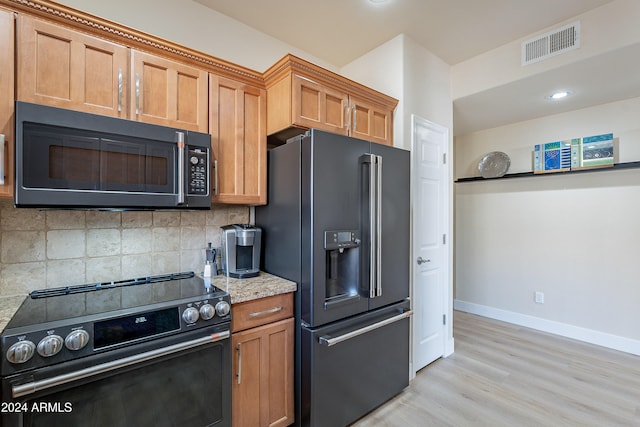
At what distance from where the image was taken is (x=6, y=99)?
50.6 inches

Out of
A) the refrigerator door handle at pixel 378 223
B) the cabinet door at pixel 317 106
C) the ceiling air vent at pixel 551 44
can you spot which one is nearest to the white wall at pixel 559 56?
the ceiling air vent at pixel 551 44

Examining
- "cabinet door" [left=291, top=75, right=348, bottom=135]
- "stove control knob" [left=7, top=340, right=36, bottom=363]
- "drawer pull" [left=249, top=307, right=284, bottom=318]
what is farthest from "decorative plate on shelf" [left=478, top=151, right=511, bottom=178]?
"stove control knob" [left=7, top=340, right=36, bottom=363]

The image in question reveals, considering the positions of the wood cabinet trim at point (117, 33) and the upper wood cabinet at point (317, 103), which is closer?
the wood cabinet trim at point (117, 33)

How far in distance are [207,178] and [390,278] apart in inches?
55.6

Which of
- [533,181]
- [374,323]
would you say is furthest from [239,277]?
[533,181]

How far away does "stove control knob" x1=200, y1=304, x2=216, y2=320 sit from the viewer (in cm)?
145

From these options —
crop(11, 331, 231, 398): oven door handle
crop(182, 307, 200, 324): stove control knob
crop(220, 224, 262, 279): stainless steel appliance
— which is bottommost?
crop(11, 331, 231, 398): oven door handle

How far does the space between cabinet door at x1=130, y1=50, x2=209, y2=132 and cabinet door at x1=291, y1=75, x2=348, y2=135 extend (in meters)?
0.57

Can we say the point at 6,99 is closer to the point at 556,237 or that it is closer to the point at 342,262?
the point at 342,262

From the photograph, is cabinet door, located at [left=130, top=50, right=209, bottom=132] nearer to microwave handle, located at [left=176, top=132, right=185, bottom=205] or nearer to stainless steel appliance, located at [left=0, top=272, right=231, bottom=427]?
microwave handle, located at [left=176, top=132, right=185, bottom=205]

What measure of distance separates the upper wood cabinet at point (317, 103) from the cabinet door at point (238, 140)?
0.12 meters

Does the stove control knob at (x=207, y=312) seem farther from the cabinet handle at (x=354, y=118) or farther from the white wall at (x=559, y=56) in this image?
the white wall at (x=559, y=56)

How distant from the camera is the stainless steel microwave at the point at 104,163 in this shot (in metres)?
1.29

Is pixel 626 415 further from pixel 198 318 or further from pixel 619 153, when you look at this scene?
pixel 198 318
